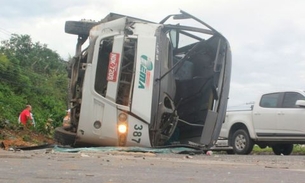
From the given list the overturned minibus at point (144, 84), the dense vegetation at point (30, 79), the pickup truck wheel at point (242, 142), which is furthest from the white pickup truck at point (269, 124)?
the dense vegetation at point (30, 79)

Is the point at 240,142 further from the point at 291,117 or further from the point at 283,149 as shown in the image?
the point at 291,117

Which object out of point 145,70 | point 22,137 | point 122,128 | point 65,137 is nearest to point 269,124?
point 145,70

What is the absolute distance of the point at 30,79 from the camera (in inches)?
1596

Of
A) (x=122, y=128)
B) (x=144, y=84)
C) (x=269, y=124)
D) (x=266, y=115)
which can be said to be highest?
(x=144, y=84)

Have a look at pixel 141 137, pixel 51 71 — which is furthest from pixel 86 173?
pixel 51 71

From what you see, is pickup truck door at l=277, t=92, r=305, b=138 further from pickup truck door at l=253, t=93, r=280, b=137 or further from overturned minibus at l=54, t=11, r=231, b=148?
overturned minibus at l=54, t=11, r=231, b=148

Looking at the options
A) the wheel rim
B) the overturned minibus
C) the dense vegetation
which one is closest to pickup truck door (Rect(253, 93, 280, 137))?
A: the wheel rim

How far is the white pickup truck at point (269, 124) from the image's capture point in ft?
39.1

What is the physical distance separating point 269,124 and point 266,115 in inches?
10.1

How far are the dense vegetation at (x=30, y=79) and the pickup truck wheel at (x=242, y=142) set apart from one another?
43.4ft

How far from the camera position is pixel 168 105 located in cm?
994

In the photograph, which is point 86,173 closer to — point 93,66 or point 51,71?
point 93,66

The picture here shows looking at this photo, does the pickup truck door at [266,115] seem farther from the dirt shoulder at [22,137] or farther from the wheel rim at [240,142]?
the dirt shoulder at [22,137]

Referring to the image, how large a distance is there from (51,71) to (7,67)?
527 inches
